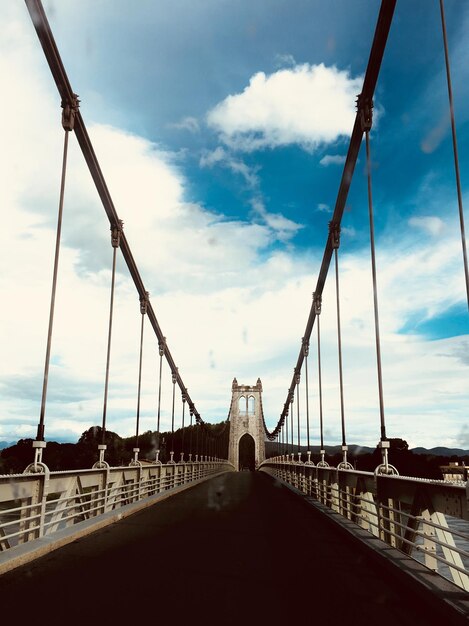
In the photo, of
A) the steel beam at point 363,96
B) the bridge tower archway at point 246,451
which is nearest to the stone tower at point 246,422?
the bridge tower archway at point 246,451

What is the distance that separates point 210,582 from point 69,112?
12231 mm

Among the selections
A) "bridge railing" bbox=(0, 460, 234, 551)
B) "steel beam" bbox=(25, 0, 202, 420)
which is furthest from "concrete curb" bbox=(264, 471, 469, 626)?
"steel beam" bbox=(25, 0, 202, 420)

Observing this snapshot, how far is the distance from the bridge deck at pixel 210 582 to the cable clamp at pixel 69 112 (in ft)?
31.6

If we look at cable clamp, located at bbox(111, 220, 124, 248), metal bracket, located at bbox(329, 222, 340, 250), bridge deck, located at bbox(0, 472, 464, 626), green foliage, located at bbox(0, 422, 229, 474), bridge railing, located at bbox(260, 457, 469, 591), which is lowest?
bridge deck, located at bbox(0, 472, 464, 626)

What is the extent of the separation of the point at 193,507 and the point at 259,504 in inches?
97.2

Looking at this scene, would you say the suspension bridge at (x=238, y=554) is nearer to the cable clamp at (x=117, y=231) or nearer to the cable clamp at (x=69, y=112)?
the cable clamp at (x=69, y=112)

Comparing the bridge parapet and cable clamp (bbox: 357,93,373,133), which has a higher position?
cable clamp (bbox: 357,93,373,133)

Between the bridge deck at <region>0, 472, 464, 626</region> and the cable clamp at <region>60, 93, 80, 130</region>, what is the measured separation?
9.63 meters

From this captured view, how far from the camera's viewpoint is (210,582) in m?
6.06

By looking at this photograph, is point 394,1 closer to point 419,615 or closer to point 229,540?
point 229,540

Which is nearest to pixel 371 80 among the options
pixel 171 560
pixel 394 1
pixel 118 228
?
pixel 394 1

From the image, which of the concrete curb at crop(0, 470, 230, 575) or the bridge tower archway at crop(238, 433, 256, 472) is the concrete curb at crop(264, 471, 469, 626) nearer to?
the concrete curb at crop(0, 470, 230, 575)

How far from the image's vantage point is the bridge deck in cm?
481

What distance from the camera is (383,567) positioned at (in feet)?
22.9
